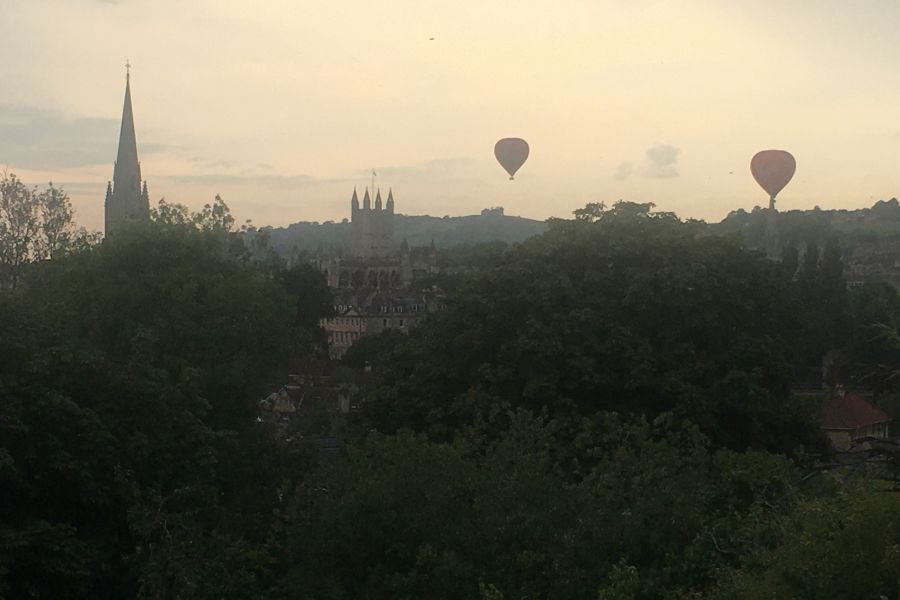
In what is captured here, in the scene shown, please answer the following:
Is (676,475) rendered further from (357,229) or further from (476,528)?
(357,229)

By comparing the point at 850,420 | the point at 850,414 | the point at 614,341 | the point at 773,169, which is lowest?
the point at 850,420

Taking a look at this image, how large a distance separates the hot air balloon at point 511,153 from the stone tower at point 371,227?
100063 millimetres

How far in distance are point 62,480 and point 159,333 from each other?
656cm

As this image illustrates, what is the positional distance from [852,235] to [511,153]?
369 feet

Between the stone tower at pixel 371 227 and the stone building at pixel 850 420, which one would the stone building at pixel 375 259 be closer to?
the stone tower at pixel 371 227

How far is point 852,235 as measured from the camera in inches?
5743

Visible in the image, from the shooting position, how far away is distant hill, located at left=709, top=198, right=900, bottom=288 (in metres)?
111

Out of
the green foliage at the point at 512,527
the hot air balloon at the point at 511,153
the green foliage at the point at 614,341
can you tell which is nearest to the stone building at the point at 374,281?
the hot air balloon at the point at 511,153

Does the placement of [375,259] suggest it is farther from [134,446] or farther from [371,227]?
[134,446]

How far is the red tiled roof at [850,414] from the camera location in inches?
1485

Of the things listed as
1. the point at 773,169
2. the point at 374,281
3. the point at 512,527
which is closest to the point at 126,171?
the point at 773,169

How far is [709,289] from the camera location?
20078mm

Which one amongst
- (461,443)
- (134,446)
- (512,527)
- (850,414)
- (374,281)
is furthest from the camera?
(374,281)

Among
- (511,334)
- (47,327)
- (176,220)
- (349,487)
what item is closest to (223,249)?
(176,220)
